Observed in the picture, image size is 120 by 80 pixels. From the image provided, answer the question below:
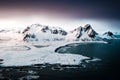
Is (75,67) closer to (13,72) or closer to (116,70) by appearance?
(116,70)

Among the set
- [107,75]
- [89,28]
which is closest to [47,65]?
[107,75]

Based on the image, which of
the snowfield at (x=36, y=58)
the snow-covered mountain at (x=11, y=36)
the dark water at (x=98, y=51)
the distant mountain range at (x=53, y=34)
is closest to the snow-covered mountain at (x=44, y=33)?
the distant mountain range at (x=53, y=34)

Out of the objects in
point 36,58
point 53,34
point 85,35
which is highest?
point 53,34

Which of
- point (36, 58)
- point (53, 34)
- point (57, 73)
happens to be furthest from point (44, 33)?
point (57, 73)

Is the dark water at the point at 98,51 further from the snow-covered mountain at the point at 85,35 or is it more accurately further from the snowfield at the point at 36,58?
the snow-covered mountain at the point at 85,35

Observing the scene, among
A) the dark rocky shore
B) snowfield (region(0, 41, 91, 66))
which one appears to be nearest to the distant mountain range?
snowfield (region(0, 41, 91, 66))

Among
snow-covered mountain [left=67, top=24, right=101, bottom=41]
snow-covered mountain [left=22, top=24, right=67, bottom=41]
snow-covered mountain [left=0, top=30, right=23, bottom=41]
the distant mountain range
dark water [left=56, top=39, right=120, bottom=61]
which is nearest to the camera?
dark water [left=56, top=39, right=120, bottom=61]

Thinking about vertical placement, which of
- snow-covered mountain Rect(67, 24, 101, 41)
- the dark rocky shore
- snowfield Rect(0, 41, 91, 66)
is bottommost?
the dark rocky shore

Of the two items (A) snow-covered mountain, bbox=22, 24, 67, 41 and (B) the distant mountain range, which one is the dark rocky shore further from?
(A) snow-covered mountain, bbox=22, 24, 67, 41

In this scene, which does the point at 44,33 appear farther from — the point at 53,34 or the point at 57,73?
the point at 57,73

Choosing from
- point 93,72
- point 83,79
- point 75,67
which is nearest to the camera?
point 83,79

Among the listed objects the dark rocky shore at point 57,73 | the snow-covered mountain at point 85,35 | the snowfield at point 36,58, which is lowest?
the dark rocky shore at point 57,73
